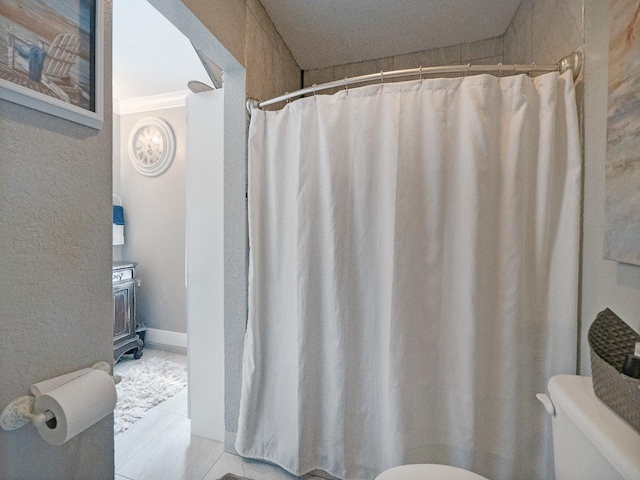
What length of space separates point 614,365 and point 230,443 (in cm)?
162

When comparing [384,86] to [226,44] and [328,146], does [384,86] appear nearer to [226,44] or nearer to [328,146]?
[328,146]

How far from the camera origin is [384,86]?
44.6 inches

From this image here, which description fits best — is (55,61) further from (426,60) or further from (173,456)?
(426,60)

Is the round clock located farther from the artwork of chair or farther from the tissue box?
the artwork of chair

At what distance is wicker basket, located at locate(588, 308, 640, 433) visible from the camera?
580mm

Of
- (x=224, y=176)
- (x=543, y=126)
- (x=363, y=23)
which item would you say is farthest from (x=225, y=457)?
(x=363, y=23)

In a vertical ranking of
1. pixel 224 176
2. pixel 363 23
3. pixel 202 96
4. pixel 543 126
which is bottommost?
pixel 224 176

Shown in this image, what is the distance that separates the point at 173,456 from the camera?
4.75ft

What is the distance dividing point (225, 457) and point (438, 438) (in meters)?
1.06

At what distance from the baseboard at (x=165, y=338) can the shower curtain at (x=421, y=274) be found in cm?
169


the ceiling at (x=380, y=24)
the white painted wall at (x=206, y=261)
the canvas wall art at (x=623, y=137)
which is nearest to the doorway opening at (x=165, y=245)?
the white painted wall at (x=206, y=261)

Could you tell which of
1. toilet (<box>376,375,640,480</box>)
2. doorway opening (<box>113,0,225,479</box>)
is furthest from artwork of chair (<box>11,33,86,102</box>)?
toilet (<box>376,375,640,480</box>)

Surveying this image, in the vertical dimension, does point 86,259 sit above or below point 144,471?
above

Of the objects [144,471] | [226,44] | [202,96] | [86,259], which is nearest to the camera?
[86,259]
